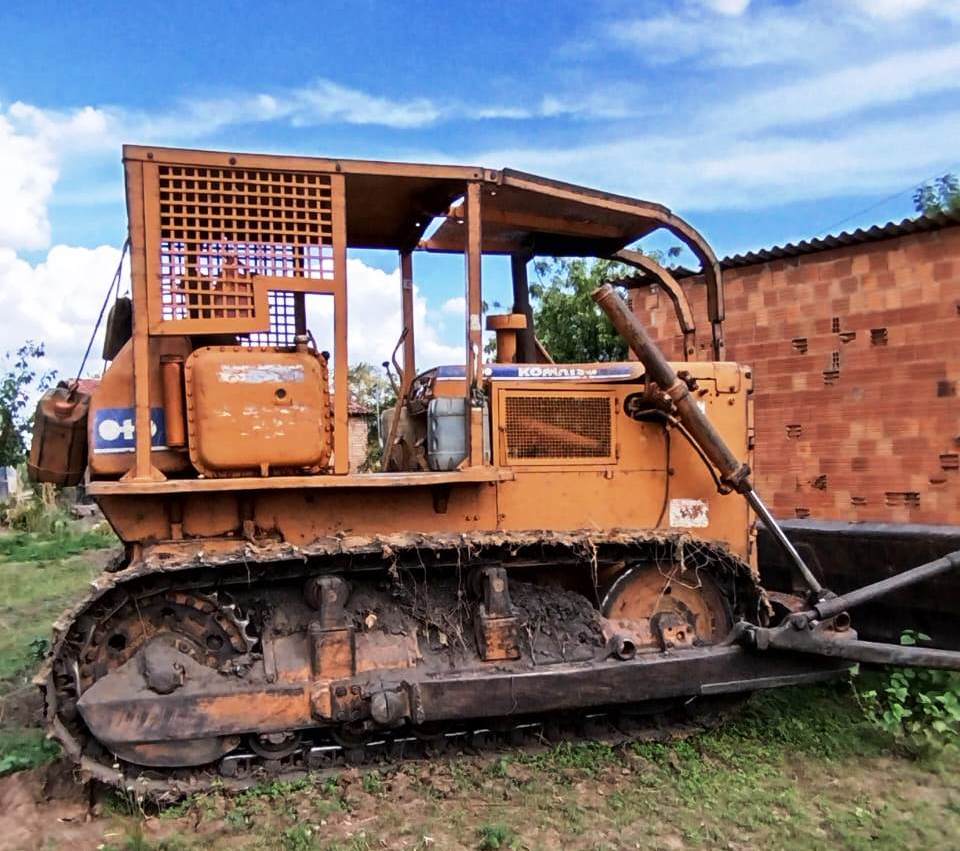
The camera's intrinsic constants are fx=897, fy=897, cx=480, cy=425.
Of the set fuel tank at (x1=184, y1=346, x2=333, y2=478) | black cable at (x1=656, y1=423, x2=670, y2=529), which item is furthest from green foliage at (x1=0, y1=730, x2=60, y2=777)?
black cable at (x1=656, y1=423, x2=670, y2=529)

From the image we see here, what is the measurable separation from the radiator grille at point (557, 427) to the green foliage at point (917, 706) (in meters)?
2.17

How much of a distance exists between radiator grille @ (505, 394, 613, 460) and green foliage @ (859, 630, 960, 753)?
2.17 m

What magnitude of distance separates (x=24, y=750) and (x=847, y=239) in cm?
824

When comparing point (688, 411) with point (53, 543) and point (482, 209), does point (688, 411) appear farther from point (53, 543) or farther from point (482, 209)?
point (53, 543)

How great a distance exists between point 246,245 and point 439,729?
2788mm

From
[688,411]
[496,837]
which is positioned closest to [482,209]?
[688,411]

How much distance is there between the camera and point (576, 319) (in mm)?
18000

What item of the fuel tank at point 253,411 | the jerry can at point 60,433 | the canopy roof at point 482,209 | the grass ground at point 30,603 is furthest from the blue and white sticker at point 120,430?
the grass ground at point 30,603

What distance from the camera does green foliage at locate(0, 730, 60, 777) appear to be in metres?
4.83

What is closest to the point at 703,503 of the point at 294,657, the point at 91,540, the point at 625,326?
the point at 625,326

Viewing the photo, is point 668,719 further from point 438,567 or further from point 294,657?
point 294,657

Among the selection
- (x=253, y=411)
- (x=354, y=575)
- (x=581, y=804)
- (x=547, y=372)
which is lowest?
(x=581, y=804)

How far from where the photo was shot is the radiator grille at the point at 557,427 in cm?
519

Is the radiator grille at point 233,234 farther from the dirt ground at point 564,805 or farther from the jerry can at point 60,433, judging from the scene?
the dirt ground at point 564,805
